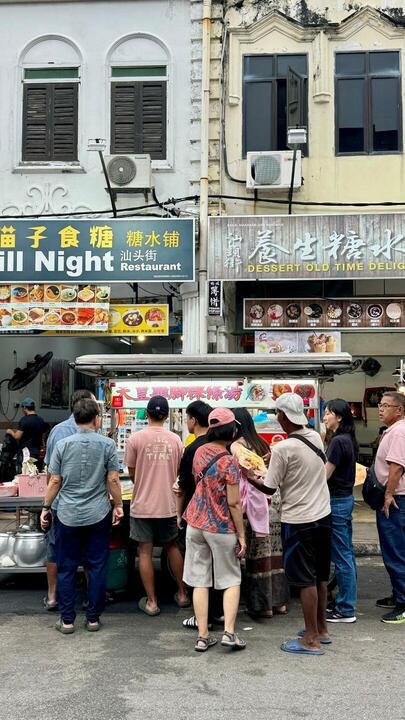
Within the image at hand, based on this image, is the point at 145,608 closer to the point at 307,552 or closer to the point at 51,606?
the point at 51,606

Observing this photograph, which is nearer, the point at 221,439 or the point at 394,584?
the point at 221,439

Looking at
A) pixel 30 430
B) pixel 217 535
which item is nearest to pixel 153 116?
pixel 30 430

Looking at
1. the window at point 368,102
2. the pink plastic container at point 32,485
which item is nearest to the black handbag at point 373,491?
the pink plastic container at point 32,485

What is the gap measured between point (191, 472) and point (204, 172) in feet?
22.2

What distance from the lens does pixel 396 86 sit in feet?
37.9

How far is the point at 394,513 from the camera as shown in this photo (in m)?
5.98

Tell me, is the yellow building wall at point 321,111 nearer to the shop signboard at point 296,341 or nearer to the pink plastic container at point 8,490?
the shop signboard at point 296,341

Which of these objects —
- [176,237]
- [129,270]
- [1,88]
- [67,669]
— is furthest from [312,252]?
[67,669]

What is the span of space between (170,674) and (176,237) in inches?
298

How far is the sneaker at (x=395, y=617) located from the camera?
588cm

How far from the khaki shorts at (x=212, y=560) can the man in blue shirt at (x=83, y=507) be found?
786 millimetres

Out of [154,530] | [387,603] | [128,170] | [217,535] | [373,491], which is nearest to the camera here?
[217,535]

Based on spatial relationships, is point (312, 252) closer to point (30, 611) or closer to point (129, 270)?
point (129, 270)

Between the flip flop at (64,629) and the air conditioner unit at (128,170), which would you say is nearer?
the flip flop at (64,629)
